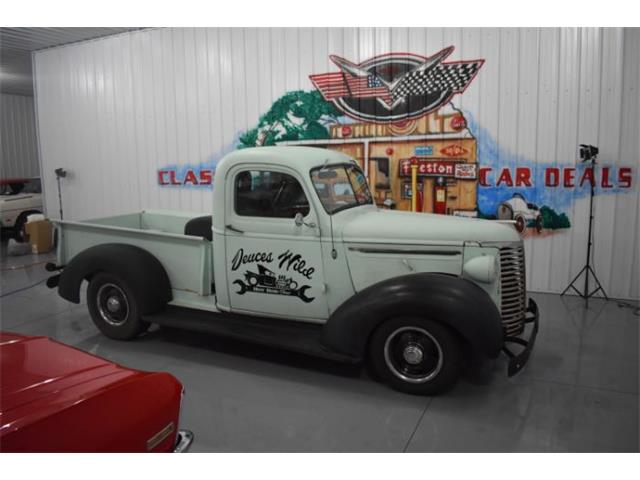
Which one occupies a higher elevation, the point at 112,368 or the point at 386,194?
the point at 386,194

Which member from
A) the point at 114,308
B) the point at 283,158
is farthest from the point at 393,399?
the point at 114,308

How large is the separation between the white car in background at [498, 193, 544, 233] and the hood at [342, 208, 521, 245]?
2.71 m

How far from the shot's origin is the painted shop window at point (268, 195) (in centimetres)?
457

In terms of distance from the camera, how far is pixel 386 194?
25.7 feet

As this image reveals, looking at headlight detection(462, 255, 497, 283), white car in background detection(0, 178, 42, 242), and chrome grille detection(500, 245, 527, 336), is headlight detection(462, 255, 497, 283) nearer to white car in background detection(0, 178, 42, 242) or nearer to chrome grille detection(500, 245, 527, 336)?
chrome grille detection(500, 245, 527, 336)

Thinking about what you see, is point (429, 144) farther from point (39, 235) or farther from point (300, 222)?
point (39, 235)

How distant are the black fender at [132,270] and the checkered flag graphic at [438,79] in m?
4.23

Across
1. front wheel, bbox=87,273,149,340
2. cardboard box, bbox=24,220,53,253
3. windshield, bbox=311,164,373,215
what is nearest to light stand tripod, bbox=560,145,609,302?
windshield, bbox=311,164,373,215

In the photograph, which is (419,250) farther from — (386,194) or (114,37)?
(114,37)

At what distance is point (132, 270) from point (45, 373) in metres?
2.62

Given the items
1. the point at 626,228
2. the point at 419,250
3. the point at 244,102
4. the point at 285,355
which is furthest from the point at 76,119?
the point at 626,228

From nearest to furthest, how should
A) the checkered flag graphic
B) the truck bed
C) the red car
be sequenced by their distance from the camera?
the red car → the truck bed → the checkered flag graphic

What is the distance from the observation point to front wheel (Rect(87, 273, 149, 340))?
17.1 ft

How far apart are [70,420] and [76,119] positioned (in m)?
9.91
